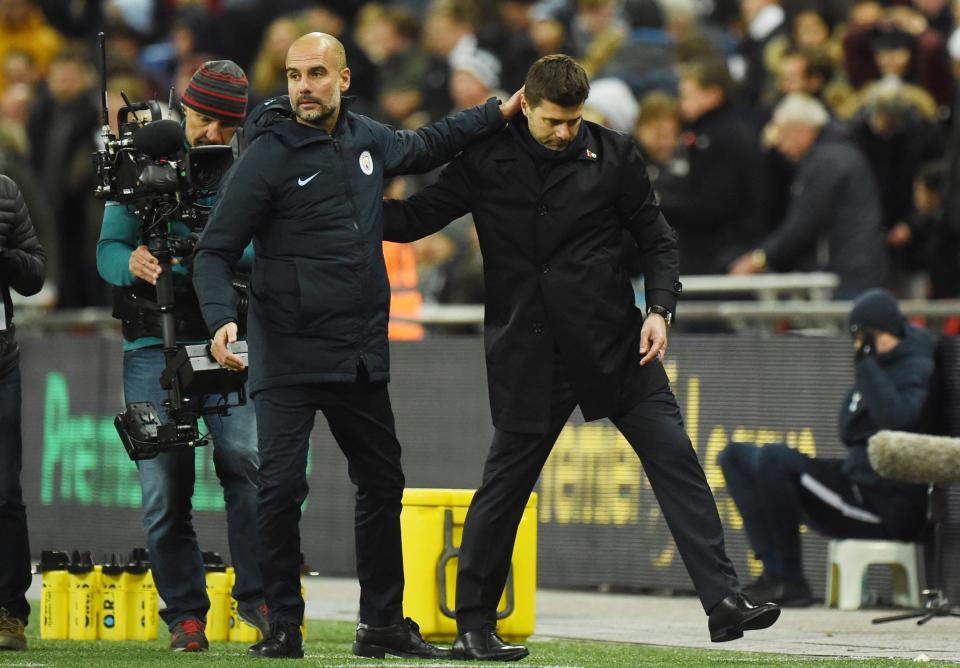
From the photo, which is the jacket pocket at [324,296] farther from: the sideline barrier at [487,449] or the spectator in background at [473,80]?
the spectator in background at [473,80]

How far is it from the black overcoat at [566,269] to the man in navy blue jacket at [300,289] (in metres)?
0.49

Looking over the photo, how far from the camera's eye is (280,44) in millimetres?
17078

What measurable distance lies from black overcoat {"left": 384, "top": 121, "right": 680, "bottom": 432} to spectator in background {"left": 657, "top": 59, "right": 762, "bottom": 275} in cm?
508

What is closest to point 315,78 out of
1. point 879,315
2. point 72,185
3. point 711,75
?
point 879,315

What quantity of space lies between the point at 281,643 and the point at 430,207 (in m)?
1.90

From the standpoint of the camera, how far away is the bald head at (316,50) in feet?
26.9

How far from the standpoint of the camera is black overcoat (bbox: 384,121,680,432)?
8.51 m

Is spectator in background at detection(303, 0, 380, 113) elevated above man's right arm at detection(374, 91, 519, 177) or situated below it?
above

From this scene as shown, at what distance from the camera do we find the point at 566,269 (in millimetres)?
8508

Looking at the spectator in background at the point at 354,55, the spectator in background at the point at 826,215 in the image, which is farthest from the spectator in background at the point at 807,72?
the spectator in background at the point at 354,55

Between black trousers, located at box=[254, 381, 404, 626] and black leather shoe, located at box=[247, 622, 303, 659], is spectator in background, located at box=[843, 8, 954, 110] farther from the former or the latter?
black leather shoe, located at box=[247, 622, 303, 659]

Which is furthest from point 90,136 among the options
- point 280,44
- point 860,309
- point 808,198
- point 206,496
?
point 860,309

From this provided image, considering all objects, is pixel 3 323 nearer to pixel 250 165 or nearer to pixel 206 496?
pixel 250 165

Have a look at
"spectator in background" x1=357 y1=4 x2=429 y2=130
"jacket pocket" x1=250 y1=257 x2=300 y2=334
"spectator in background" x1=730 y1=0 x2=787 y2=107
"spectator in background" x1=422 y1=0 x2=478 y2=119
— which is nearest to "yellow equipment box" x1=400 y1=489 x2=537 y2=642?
"jacket pocket" x1=250 y1=257 x2=300 y2=334
